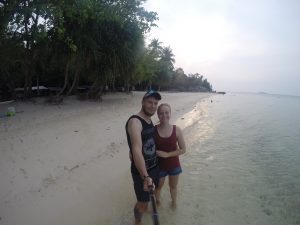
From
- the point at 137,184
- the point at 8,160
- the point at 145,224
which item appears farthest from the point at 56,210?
the point at 8,160

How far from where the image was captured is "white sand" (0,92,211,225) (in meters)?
4.56

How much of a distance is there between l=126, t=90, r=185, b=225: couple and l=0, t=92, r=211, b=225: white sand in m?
1.17

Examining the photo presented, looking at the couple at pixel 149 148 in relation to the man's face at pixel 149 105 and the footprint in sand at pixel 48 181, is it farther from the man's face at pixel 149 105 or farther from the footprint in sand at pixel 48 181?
the footprint in sand at pixel 48 181

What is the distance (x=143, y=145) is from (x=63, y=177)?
3.14m

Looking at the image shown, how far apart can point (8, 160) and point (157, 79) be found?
55022mm

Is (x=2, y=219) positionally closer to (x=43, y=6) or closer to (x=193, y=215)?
(x=193, y=215)

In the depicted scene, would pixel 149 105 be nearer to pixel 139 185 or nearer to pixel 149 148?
pixel 149 148

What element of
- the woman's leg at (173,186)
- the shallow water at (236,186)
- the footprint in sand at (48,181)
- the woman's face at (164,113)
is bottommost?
the shallow water at (236,186)

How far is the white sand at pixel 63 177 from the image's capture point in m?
4.56

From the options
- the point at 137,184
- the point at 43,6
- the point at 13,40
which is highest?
the point at 43,6

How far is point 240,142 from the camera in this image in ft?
41.2

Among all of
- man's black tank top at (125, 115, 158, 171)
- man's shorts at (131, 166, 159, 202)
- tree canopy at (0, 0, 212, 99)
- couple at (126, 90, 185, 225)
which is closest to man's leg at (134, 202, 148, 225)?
couple at (126, 90, 185, 225)

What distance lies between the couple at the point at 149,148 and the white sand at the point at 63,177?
117 centimetres

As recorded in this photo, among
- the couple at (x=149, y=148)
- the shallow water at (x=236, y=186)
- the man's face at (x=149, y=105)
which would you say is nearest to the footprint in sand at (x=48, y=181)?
the shallow water at (x=236, y=186)
